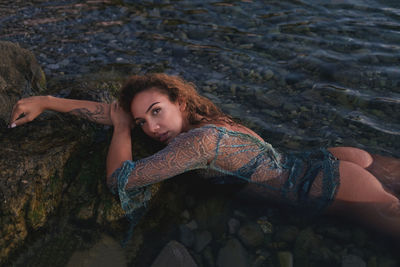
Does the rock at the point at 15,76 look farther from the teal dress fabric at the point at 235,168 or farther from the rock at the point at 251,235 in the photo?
the rock at the point at 251,235

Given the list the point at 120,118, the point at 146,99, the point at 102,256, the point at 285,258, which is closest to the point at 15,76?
the point at 120,118

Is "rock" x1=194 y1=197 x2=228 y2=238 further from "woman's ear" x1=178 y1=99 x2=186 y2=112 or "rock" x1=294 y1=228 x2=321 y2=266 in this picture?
"woman's ear" x1=178 y1=99 x2=186 y2=112

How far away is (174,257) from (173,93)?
5.68 ft

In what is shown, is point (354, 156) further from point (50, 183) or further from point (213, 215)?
point (50, 183)

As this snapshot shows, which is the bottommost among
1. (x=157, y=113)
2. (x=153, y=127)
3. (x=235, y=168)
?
(x=235, y=168)

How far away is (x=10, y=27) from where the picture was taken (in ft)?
28.9

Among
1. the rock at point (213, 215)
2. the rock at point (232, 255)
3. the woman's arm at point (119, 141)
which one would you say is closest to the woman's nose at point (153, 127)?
the woman's arm at point (119, 141)

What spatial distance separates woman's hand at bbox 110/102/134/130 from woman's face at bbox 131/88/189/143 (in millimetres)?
261

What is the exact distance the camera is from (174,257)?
12.1ft

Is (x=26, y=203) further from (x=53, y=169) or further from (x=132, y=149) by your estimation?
(x=132, y=149)

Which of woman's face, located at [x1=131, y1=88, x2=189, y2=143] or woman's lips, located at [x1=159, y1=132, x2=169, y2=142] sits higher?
woman's face, located at [x1=131, y1=88, x2=189, y2=143]

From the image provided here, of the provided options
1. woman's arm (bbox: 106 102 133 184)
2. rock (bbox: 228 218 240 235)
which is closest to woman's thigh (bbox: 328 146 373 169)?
rock (bbox: 228 218 240 235)

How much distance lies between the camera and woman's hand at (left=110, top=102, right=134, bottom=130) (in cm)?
436

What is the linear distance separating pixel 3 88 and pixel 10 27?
4.58m
